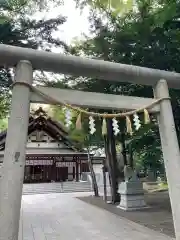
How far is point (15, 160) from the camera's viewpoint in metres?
2.29

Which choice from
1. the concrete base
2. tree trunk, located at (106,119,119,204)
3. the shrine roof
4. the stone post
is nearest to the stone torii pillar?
the stone post

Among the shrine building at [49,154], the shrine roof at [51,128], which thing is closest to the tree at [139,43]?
the shrine building at [49,154]

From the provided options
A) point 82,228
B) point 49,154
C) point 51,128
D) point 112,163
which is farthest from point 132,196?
point 51,128

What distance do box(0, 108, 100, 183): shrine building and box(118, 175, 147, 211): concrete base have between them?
559 inches

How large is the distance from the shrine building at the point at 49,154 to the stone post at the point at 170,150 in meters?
20.2

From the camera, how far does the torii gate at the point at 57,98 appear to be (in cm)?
223

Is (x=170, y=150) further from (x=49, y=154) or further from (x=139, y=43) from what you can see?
(x=49, y=154)

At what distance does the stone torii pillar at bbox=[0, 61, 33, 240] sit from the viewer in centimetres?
218

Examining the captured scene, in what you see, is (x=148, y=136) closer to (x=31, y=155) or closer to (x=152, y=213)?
(x=152, y=213)

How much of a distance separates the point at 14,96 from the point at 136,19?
233 inches

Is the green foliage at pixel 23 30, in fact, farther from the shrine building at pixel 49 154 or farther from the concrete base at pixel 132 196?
A: the shrine building at pixel 49 154

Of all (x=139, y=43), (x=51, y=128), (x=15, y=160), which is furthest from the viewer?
(x=51, y=128)

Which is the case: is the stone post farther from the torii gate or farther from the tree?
the tree

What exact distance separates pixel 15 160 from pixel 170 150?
1.72 m
